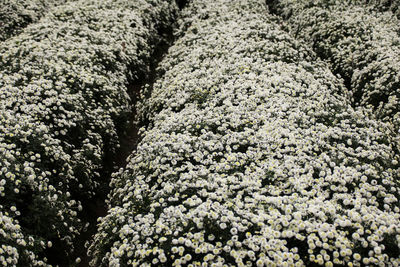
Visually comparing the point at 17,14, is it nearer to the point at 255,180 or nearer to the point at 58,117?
the point at 58,117

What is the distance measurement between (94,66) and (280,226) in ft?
20.7

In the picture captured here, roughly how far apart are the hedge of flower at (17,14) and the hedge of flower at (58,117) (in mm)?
1660

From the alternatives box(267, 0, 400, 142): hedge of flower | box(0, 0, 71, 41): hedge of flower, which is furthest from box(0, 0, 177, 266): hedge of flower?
box(267, 0, 400, 142): hedge of flower

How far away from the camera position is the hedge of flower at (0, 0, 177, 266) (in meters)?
5.23

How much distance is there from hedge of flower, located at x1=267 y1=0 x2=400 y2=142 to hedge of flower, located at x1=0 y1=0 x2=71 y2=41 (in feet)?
32.1

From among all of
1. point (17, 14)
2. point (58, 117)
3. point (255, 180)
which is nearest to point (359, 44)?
point (255, 180)

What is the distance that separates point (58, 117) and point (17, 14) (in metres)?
7.95

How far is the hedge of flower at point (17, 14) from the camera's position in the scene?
11969 millimetres

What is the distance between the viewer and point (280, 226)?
444 centimetres

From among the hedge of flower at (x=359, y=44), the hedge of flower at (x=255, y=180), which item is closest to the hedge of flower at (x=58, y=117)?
the hedge of flower at (x=255, y=180)

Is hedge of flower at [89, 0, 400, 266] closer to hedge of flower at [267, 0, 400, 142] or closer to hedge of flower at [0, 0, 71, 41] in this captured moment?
→ hedge of flower at [267, 0, 400, 142]

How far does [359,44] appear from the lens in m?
10.4

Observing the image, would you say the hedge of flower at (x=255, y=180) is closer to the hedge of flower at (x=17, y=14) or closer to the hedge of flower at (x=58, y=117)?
the hedge of flower at (x=58, y=117)

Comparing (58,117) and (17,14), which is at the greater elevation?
(17,14)
